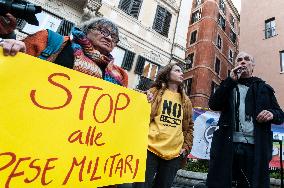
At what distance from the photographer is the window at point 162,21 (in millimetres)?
14197

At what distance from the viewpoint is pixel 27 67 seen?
4.07 feet

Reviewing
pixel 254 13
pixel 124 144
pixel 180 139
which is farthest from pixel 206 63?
pixel 124 144

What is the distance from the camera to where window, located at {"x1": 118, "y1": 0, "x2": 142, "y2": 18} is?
13.0 meters

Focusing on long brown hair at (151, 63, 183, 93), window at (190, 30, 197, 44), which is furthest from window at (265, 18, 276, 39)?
long brown hair at (151, 63, 183, 93)

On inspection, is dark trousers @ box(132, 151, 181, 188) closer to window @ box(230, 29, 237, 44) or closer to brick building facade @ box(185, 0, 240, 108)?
brick building facade @ box(185, 0, 240, 108)

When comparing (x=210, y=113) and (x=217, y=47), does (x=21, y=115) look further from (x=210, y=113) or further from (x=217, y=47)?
(x=217, y=47)

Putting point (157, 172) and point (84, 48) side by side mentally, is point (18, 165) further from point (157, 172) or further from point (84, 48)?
point (157, 172)

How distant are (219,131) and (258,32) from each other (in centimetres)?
1683

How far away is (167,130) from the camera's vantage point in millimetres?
2746

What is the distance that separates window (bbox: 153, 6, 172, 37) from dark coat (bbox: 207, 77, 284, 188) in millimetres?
11937

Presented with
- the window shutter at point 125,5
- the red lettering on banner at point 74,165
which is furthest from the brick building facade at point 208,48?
the red lettering on banner at point 74,165

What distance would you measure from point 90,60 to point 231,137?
1.44 metres

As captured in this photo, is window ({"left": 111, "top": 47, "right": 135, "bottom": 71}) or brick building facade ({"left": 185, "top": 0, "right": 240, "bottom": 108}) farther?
brick building facade ({"left": 185, "top": 0, "right": 240, "bottom": 108})

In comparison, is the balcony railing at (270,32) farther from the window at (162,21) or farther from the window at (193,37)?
the window at (193,37)
